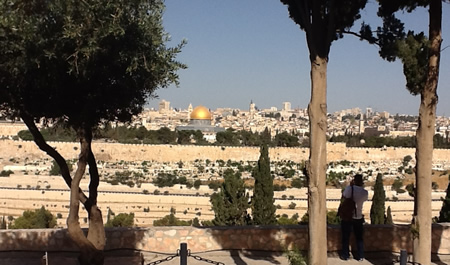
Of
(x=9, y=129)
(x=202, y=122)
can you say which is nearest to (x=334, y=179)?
(x=202, y=122)

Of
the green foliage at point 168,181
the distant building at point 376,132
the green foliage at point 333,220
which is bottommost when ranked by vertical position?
the green foliage at point 168,181

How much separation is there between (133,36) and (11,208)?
88.0 ft

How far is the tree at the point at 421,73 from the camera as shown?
5.15 m

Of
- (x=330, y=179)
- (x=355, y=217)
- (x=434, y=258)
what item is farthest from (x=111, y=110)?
(x=330, y=179)

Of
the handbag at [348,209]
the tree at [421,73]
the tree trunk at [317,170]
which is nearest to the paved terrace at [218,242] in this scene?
the handbag at [348,209]

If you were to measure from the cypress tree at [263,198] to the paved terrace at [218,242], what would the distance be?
8262mm

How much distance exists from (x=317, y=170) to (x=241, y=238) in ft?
8.08

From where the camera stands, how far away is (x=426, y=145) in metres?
5.20

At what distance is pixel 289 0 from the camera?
5.29m

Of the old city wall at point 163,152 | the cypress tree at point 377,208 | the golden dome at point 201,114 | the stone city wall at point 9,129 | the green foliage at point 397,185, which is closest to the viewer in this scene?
the cypress tree at point 377,208

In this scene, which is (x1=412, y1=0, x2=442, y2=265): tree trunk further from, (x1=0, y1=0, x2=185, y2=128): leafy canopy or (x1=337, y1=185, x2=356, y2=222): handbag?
(x1=0, y1=0, x2=185, y2=128): leafy canopy

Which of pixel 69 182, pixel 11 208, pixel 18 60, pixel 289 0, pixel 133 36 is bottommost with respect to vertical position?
pixel 11 208

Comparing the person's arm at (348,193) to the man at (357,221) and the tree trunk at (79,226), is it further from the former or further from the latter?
the tree trunk at (79,226)

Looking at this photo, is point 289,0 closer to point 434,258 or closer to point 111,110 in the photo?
point 111,110
